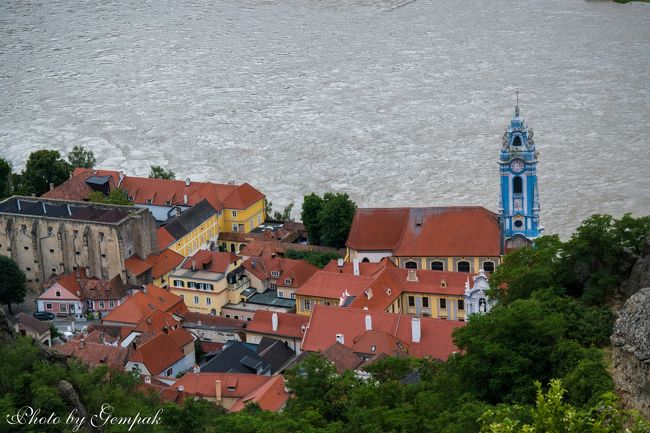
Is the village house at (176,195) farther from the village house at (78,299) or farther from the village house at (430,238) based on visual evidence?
the village house at (430,238)

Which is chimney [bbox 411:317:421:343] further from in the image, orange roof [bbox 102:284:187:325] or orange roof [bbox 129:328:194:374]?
orange roof [bbox 102:284:187:325]

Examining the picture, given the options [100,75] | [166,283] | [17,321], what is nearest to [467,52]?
[100,75]

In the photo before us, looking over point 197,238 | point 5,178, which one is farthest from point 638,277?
point 5,178

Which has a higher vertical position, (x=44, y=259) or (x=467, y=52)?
(x=467, y=52)

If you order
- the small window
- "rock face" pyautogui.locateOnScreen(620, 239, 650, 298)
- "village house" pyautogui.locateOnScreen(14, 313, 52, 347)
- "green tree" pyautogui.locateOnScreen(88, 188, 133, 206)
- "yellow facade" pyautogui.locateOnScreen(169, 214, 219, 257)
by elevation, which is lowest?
"village house" pyautogui.locateOnScreen(14, 313, 52, 347)

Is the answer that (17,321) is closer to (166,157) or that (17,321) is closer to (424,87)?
(166,157)

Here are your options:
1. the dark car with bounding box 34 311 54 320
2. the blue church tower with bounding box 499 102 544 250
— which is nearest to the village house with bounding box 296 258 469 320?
the blue church tower with bounding box 499 102 544 250

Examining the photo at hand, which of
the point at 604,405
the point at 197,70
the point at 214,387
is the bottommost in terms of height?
the point at 214,387
